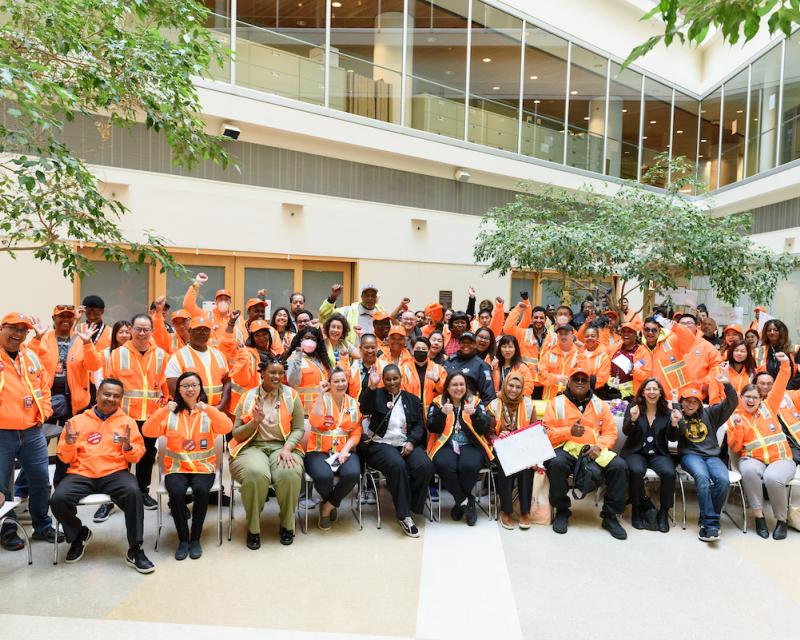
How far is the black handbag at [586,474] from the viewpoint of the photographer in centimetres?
510

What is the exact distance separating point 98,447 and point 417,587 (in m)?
2.56

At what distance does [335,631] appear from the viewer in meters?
3.49

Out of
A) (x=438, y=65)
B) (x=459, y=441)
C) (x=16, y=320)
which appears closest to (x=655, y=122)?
(x=438, y=65)

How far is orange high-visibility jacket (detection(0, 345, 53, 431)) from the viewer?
4.29 meters

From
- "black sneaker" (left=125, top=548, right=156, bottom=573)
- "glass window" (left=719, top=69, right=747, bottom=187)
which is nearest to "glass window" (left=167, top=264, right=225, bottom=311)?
"black sneaker" (left=125, top=548, right=156, bottom=573)

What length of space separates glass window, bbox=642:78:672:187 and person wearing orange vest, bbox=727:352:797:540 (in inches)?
466

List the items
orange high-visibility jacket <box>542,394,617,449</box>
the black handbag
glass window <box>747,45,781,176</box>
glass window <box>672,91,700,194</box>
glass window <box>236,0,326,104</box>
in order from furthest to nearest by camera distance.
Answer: glass window <box>672,91,700,194</box> → glass window <box>747,45,781,176</box> → glass window <box>236,0,326,104</box> → orange high-visibility jacket <box>542,394,617,449</box> → the black handbag

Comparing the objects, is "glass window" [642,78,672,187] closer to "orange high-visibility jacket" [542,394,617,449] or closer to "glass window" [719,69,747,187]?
"glass window" [719,69,747,187]

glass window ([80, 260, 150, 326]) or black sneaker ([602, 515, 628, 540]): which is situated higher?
glass window ([80, 260, 150, 326])

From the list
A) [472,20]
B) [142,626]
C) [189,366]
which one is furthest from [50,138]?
[472,20]

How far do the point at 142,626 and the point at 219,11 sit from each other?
9178 mm

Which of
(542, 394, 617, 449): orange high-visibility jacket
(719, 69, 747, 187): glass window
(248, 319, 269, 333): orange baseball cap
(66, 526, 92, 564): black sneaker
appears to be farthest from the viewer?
(719, 69, 747, 187): glass window

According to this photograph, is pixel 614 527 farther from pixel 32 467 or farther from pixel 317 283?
pixel 317 283

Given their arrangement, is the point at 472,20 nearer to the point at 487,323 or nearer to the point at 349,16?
the point at 349,16
